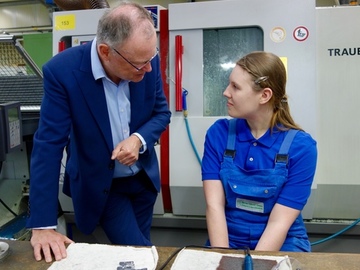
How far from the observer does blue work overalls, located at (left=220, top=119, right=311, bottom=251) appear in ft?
3.96

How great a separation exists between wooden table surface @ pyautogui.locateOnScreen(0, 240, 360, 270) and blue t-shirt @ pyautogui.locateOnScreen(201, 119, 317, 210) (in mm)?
406

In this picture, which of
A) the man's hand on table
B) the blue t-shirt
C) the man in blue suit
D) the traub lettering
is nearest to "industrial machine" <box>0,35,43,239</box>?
the man in blue suit

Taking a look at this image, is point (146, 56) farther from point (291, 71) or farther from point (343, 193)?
point (343, 193)

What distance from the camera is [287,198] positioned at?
3.94 ft

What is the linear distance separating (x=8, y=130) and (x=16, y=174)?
0.85m

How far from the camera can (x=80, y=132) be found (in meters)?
1.24

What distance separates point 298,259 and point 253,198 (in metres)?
0.46

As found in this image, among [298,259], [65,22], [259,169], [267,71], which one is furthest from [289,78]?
[65,22]

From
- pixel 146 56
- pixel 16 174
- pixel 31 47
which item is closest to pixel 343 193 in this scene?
pixel 146 56

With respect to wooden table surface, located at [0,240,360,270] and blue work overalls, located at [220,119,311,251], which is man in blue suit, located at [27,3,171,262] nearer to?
wooden table surface, located at [0,240,360,270]

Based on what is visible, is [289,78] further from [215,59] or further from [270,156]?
[270,156]

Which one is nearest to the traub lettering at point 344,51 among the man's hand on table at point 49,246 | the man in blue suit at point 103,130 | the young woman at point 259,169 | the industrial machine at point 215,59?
the industrial machine at point 215,59

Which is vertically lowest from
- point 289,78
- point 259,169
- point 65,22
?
point 259,169

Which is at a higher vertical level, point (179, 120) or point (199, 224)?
point (179, 120)
